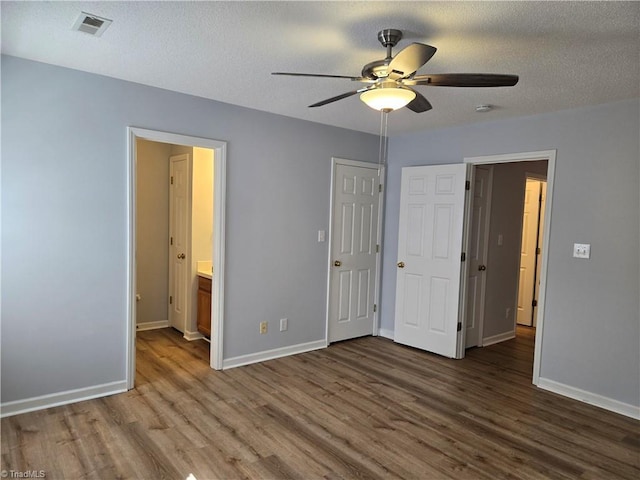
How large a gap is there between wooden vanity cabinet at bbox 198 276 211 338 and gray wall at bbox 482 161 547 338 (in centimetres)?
318

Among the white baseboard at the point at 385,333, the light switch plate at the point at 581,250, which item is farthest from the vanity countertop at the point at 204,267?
the light switch plate at the point at 581,250

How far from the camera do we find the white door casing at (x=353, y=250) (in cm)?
472

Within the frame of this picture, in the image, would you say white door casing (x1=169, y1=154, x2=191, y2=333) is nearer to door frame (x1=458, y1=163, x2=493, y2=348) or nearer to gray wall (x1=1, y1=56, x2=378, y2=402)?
gray wall (x1=1, y1=56, x2=378, y2=402)

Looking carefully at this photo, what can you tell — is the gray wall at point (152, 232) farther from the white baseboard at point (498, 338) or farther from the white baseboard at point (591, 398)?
the white baseboard at point (591, 398)

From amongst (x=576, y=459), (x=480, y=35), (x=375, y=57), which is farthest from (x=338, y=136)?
(x=576, y=459)

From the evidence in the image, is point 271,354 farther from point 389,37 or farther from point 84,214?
point 389,37

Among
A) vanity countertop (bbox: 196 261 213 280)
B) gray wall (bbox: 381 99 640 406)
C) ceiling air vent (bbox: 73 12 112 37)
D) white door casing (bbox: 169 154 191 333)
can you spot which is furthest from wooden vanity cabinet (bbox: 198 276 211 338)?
gray wall (bbox: 381 99 640 406)

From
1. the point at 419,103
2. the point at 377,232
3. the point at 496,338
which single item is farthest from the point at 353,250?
the point at 419,103

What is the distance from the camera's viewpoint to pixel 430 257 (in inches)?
180

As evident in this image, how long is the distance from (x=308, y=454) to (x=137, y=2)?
8.74ft

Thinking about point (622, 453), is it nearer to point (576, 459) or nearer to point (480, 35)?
point (576, 459)

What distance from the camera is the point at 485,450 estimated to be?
8.81ft

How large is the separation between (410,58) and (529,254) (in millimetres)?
4948

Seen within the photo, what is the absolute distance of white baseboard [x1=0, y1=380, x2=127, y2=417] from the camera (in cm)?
286
